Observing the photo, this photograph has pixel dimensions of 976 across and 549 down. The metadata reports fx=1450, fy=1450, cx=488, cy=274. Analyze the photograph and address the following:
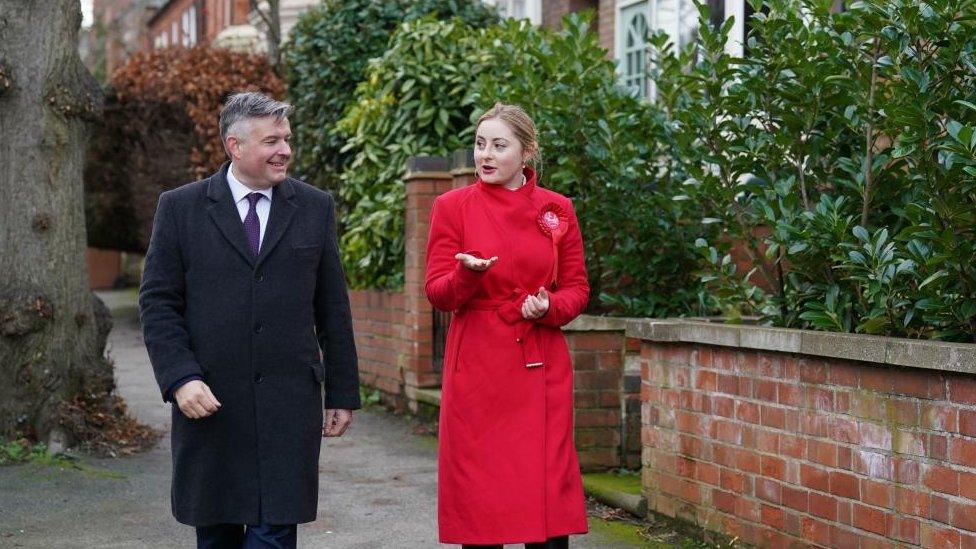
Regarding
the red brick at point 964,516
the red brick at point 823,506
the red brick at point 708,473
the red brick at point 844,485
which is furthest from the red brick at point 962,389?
the red brick at point 708,473

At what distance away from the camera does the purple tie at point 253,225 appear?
470 cm

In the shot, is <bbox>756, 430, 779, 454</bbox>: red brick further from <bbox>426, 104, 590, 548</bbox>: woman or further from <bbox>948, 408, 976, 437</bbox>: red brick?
<bbox>948, 408, 976, 437</bbox>: red brick

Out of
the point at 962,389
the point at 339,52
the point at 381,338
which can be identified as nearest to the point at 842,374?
the point at 962,389

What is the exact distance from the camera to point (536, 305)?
16.6 feet

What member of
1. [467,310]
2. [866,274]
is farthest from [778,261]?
[467,310]

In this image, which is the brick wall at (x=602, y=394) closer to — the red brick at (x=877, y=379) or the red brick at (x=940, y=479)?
the red brick at (x=877, y=379)

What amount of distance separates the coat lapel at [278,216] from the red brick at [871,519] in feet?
7.62

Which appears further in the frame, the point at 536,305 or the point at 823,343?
the point at 823,343

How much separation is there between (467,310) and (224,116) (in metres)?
1.13

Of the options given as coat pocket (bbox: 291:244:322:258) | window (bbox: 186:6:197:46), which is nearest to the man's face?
coat pocket (bbox: 291:244:322:258)

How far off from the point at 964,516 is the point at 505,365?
162 centimetres

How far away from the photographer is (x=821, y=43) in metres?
6.15

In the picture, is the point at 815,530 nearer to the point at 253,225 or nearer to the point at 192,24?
the point at 253,225

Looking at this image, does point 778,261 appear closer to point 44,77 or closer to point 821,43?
point 821,43
